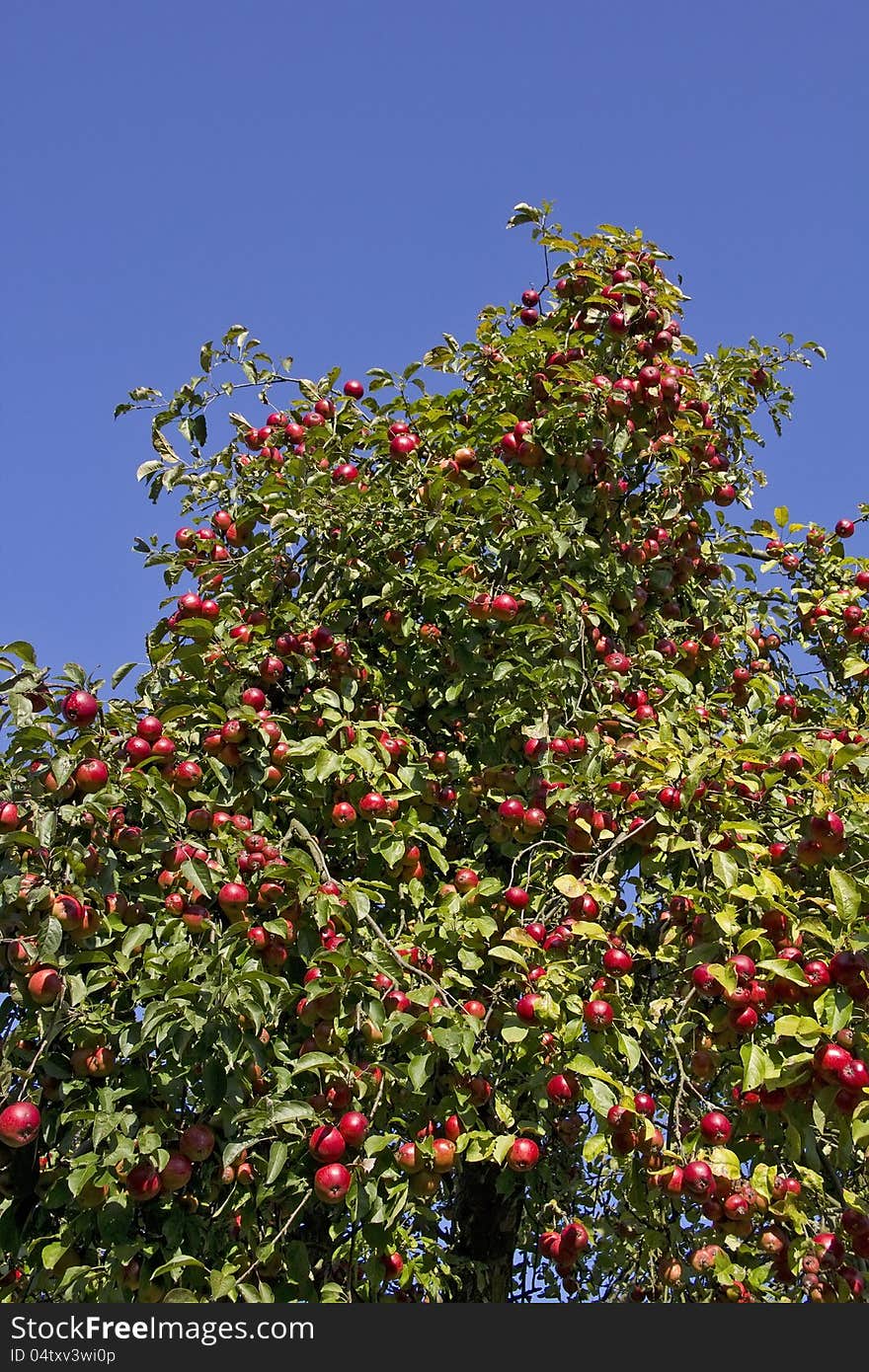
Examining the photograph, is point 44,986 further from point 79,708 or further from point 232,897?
point 79,708

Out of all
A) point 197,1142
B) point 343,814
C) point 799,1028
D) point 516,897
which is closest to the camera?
point 799,1028

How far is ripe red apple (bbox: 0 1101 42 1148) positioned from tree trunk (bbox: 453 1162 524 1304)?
78.6 inches

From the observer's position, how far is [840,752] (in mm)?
3455

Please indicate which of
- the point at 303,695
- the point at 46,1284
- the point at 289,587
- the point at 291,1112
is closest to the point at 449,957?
the point at 291,1112

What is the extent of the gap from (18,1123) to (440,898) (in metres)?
1.68

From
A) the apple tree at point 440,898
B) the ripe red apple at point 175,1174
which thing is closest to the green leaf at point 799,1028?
the apple tree at point 440,898

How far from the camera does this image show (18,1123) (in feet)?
10.5

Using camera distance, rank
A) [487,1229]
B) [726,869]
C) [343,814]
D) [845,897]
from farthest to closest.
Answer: [487,1229] < [343,814] < [726,869] < [845,897]

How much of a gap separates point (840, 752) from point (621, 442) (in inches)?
86.2

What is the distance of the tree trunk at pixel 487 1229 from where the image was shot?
15.3 ft

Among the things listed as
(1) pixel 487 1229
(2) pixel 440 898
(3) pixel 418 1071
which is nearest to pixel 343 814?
(2) pixel 440 898

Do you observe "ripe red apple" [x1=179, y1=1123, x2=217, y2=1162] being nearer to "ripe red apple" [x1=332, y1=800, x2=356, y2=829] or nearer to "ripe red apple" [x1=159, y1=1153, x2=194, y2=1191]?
"ripe red apple" [x1=159, y1=1153, x2=194, y2=1191]

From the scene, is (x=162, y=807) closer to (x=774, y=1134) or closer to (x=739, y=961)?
(x=739, y=961)

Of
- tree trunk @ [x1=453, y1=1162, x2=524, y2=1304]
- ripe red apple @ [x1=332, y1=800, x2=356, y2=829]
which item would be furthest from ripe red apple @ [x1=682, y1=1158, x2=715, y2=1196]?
ripe red apple @ [x1=332, y1=800, x2=356, y2=829]
